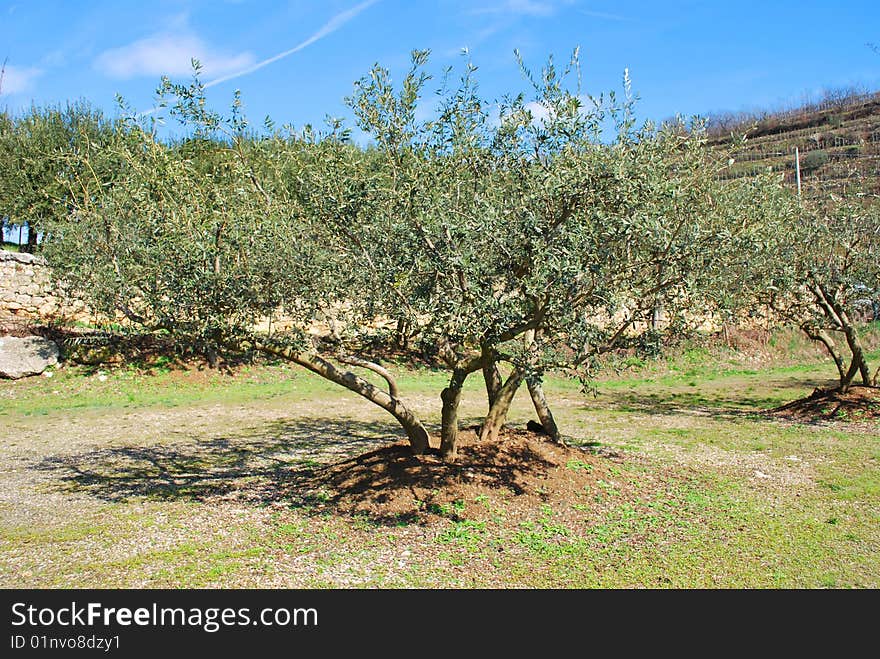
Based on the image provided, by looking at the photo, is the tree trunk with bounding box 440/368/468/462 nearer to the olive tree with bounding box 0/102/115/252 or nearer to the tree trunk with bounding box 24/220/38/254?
the olive tree with bounding box 0/102/115/252

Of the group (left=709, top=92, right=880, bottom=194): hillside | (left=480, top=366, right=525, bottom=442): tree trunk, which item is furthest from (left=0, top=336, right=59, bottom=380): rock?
(left=709, top=92, right=880, bottom=194): hillside

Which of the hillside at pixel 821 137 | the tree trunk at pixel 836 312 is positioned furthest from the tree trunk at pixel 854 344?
the hillside at pixel 821 137

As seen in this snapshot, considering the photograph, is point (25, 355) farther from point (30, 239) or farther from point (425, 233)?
point (425, 233)

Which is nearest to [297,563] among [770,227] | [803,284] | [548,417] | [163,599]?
[163,599]

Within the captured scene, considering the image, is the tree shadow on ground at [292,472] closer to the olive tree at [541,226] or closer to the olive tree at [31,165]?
the olive tree at [541,226]

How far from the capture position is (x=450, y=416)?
9.65 metres

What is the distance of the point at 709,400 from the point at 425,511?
13168 millimetres

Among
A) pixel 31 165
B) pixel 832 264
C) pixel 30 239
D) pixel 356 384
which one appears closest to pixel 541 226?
pixel 356 384

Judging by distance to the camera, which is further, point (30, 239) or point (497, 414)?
point (30, 239)

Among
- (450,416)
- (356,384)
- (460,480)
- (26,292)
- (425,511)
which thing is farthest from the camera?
(26,292)

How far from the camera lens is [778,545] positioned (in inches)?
303

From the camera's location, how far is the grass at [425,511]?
7055 millimetres

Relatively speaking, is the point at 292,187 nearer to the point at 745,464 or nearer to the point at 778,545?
the point at 778,545

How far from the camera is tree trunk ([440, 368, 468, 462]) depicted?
9.20m
